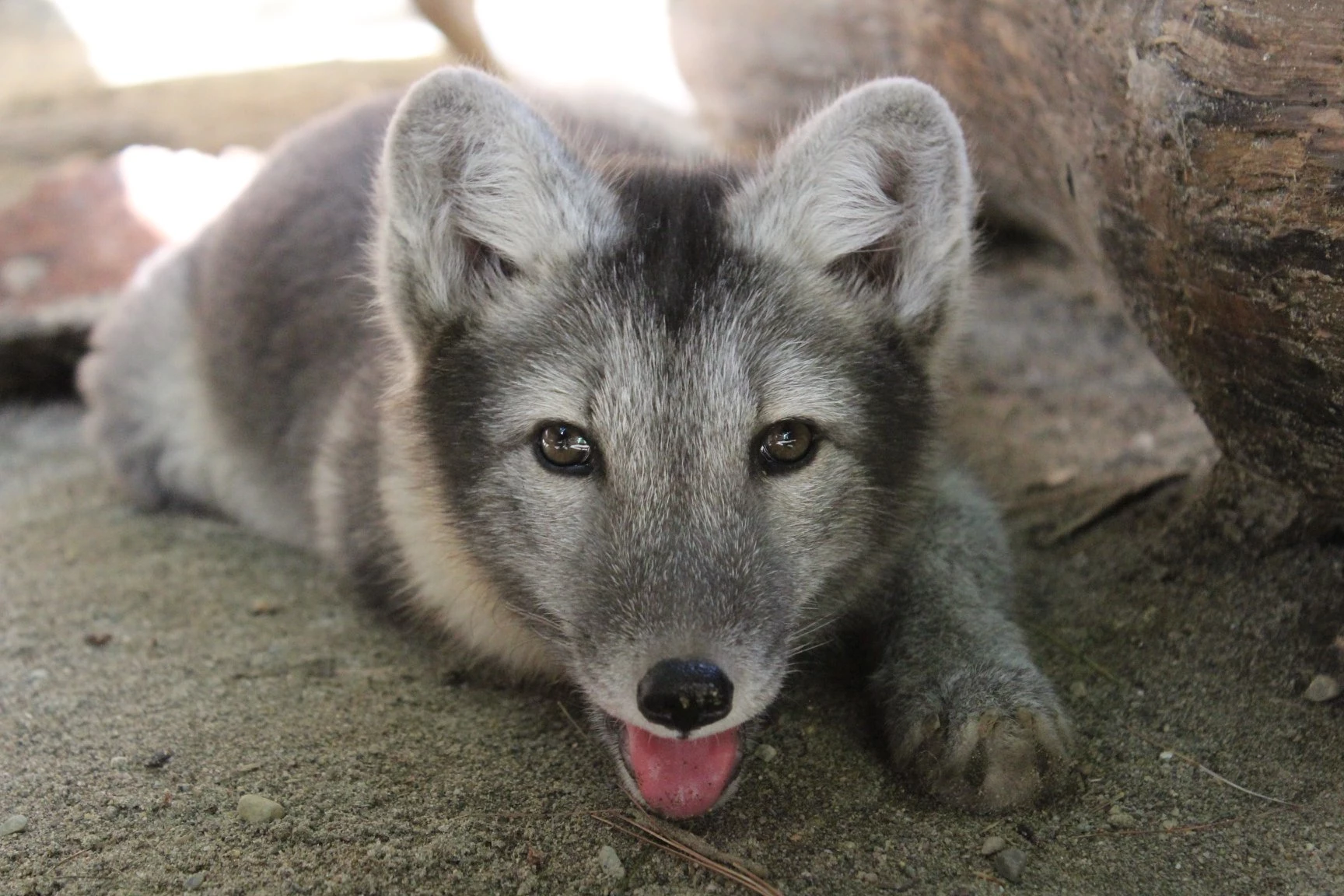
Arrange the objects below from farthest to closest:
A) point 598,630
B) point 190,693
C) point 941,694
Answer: point 190,693, point 941,694, point 598,630

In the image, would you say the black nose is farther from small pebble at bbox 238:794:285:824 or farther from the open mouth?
small pebble at bbox 238:794:285:824

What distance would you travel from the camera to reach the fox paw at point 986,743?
8.08ft

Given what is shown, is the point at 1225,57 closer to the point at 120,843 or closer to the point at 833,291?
the point at 833,291

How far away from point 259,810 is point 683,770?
0.83 meters

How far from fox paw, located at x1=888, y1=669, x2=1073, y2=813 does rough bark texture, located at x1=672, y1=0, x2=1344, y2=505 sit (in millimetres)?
796

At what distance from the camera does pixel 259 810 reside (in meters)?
2.41

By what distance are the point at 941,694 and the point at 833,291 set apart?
90 centimetres

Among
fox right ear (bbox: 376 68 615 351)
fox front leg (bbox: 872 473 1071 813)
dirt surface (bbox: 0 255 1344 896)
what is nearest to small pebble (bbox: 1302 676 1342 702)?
dirt surface (bbox: 0 255 1344 896)

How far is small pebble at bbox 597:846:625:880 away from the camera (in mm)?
2285

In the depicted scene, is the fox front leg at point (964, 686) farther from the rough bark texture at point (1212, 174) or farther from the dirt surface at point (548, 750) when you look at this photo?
the rough bark texture at point (1212, 174)

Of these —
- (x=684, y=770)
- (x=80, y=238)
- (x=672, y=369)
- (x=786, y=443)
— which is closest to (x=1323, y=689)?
(x=786, y=443)

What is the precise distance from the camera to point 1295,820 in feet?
7.69

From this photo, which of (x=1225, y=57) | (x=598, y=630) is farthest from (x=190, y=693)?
(x=1225, y=57)

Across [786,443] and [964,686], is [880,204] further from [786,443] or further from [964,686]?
[964,686]
